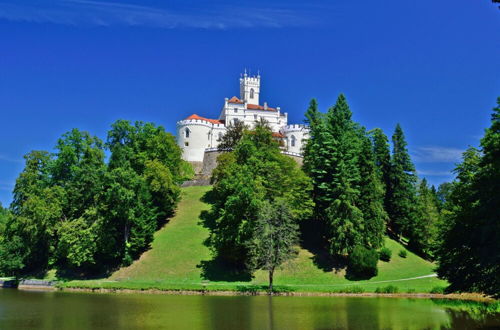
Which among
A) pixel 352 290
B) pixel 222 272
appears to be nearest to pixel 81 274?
pixel 222 272

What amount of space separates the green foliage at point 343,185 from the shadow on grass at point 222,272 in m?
8.53

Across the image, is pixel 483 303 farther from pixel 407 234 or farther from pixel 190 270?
pixel 407 234

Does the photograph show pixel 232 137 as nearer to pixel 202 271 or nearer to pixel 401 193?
Result: pixel 401 193

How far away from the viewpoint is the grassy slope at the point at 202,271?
34.2 metres

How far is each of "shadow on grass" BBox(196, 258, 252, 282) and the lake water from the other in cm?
888

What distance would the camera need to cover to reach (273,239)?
33062mm

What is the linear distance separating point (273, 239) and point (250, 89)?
221 feet

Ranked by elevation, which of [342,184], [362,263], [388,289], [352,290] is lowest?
[352,290]

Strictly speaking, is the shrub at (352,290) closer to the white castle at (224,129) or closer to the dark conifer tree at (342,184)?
the dark conifer tree at (342,184)

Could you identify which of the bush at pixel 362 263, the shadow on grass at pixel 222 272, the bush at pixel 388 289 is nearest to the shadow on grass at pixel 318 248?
the bush at pixel 362 263

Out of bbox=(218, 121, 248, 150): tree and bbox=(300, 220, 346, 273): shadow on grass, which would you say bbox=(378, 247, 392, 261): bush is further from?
bbox=(218, 121, 248, 150): tree

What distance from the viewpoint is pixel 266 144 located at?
5275cm

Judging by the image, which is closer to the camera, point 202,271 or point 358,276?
point 358,276

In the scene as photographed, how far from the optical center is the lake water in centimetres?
1845
